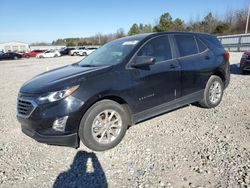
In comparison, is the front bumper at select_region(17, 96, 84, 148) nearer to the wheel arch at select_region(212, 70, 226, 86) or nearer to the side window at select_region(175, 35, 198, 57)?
the side window at select_region(175, 35, 198, 57)

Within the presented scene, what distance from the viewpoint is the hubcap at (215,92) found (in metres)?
5.14

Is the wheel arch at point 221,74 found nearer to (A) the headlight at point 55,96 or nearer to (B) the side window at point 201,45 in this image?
(B) the side window at point 201,45

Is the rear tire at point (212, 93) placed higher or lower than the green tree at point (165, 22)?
lower

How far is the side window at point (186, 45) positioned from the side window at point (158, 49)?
33cm

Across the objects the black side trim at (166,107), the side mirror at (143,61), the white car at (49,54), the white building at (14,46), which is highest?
the white building at (14,46)

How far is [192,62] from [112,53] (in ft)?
5.65

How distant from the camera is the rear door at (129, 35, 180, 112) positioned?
3.75 m

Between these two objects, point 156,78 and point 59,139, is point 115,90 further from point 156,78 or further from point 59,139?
point 59,139

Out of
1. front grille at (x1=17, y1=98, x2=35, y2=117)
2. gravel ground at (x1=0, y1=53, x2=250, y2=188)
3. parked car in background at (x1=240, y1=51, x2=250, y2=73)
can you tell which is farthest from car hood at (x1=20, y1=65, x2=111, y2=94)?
parked car in background at (x1=240, y1=51, x2=250, y2=73)

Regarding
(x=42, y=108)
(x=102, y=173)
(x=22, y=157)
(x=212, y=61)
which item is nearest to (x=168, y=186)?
(x=102, y=173)

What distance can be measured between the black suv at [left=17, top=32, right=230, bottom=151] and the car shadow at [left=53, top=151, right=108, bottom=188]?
25cm

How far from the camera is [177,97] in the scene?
4398 millimetres

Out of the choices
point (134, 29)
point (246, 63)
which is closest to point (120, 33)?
point (134, 29)

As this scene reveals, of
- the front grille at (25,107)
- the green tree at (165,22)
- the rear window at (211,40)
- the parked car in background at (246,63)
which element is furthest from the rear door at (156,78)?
the green tree at (165,22)
